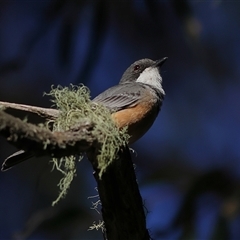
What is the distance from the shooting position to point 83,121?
2070 millimetres

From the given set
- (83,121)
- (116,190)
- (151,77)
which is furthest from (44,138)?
(151,77)

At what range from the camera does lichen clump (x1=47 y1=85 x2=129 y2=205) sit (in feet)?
7.02

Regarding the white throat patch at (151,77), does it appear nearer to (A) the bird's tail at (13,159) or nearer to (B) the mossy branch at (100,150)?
(B) the mossy branch at (100,150)

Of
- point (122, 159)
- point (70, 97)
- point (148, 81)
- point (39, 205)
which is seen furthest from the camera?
point (39, 205)

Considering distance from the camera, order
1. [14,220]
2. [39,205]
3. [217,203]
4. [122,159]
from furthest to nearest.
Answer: [14,220]
[39,205]
[217,203]
[122,159]

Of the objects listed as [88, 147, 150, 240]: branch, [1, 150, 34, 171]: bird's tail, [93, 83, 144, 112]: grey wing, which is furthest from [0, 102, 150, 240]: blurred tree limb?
[93, 83, 144, 112]: grey wing

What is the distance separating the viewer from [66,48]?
4.06 m

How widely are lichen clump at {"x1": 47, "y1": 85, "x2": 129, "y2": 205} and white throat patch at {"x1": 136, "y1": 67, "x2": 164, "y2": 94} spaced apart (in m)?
0.95

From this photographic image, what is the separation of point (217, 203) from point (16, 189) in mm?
2070

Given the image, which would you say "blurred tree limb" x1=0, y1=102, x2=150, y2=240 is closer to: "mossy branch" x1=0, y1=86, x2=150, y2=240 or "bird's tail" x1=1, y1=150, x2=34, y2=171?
"mossy branch" x1=0, y1=86, x2=150, y2=240

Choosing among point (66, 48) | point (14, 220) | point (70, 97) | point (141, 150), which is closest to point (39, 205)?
point (14, 220)

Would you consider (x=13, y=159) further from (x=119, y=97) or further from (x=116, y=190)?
(x=119, y=97)

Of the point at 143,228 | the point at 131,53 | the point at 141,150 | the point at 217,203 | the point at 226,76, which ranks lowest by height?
the point at 143,228

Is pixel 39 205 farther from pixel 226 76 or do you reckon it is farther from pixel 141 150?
pixel 226 76
